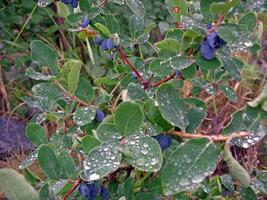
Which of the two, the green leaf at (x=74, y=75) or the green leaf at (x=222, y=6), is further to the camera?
the green leaf at (x=74, y=75)

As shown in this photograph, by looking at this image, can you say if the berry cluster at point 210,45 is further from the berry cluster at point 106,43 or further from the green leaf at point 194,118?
the berry cluster at point 106,43

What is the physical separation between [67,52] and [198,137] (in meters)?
2.63

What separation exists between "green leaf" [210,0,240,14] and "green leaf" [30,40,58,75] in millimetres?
398

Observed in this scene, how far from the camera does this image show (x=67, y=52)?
11.2 feet

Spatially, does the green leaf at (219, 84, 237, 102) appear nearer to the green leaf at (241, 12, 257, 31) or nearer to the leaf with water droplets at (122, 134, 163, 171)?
the green leaf at (241, 12, 257, 31)

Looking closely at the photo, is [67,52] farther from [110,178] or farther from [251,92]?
[110,178]

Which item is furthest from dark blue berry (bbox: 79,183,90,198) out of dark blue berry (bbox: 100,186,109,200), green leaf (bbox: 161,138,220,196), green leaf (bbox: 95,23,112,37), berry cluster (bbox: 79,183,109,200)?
green leaf (bbox: 95,23,112,37)

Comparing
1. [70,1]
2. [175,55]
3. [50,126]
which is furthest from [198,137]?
[50,126]

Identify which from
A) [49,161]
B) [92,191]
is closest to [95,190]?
[92,191]

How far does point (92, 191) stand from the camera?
1037 mm

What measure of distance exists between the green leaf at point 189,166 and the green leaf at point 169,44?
0.74 ft

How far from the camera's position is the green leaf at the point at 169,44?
0.98m

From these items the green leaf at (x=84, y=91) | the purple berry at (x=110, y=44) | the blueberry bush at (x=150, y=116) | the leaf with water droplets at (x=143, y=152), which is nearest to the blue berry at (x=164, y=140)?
the blueberry bush at (x=150, y=116)

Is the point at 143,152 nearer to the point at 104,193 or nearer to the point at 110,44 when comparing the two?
the point at 104,193
